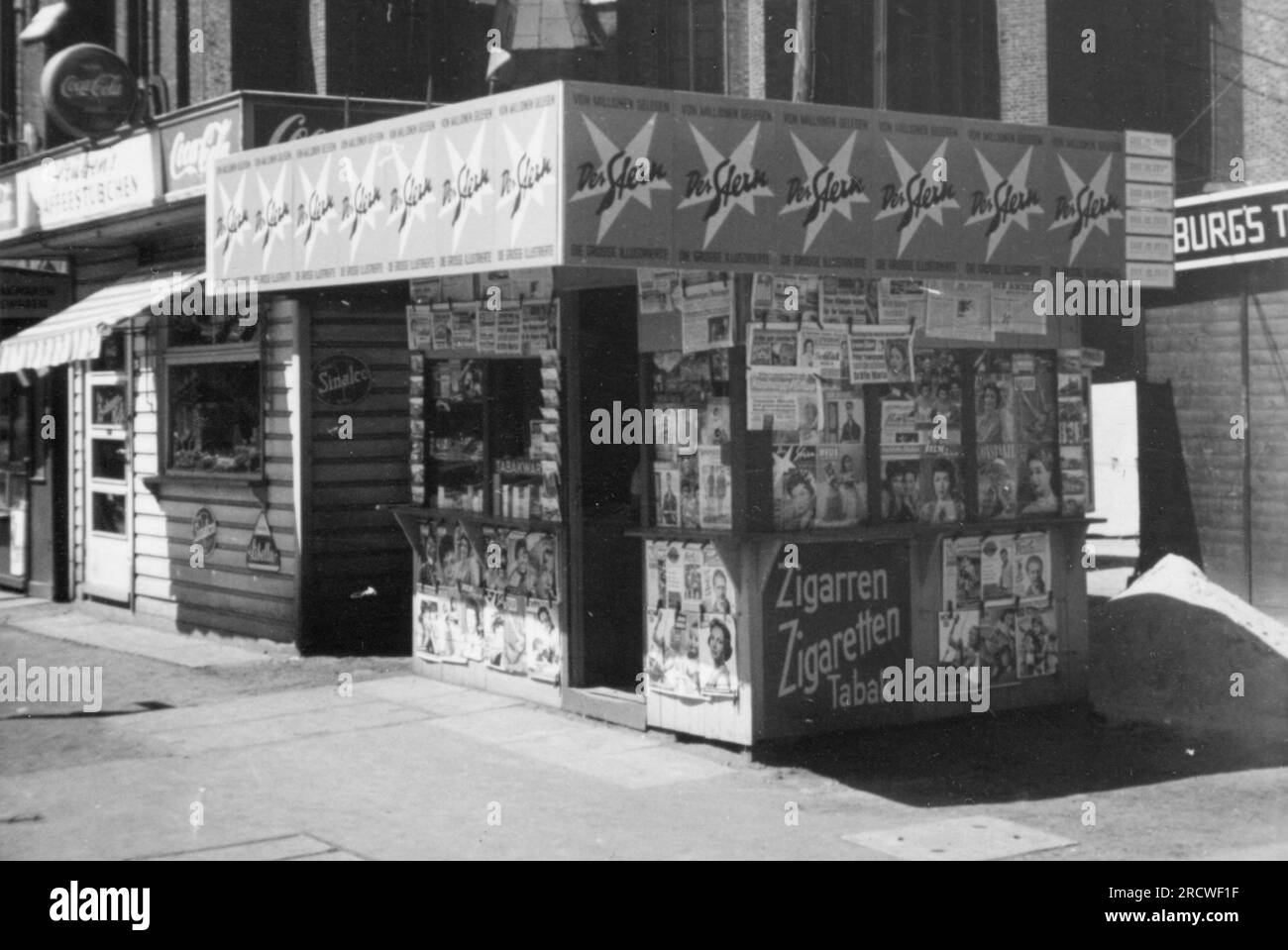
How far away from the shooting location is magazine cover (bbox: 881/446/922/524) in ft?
32.5

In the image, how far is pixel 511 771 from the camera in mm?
9141

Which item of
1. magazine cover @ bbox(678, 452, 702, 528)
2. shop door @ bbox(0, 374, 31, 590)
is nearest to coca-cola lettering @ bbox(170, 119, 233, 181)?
shop door @ bbox(0, 374, 31, 590)

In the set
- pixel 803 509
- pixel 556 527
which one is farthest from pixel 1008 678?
pixel 556 527

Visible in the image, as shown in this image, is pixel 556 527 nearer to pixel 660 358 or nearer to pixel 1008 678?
pixel 660 358

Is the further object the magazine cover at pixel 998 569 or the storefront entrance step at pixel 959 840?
the magazine cover at pixel 998 569

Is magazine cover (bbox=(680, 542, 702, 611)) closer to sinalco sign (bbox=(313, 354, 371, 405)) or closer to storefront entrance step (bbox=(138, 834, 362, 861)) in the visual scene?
storefront entrance step (bbox=(138, 834, 362, 861))

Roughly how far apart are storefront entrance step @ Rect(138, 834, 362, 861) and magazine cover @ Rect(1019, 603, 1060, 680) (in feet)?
16.1

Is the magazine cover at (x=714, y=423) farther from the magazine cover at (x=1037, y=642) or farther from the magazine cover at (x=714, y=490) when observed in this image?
the magazine cover at (x=1037, y=642)

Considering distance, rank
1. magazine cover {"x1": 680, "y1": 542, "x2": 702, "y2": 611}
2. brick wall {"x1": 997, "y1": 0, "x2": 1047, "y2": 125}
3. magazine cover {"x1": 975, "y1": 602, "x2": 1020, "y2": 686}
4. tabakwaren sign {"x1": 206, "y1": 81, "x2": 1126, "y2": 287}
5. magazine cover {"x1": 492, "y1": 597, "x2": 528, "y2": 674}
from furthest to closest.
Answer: brick wall {"x1": 997, "y1": 0, "x2": 1047, "y2": 125} → magazine cover {"x1": 492, "y1": 597, "x2": 528, "y2": 674} → magazine cover {"x1": 975, "y1": 602, "x2": 1020, "y2": 686} → magazine cover {"x1": 680, "y1": 542, "x2": 702, "y2": 611} → tabakwaren sign {"x1": 206, "y1": 81, "x2": 1126, "y2": 287}

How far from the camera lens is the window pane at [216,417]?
556 inches

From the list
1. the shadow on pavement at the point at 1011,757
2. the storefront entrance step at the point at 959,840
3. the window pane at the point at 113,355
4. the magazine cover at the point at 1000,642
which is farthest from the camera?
the window pane at the point at 113,355

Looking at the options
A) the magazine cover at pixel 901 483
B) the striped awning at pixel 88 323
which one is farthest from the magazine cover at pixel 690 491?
the striped awning at pixel 88 323

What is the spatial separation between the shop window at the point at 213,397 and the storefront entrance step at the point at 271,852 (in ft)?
21.9

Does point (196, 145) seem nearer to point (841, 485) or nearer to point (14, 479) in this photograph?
point (14, 479)
